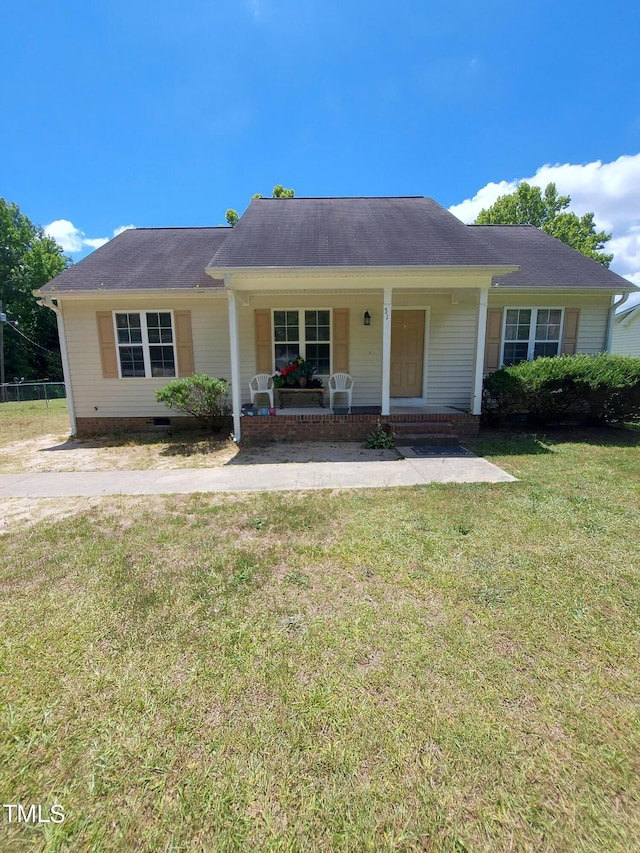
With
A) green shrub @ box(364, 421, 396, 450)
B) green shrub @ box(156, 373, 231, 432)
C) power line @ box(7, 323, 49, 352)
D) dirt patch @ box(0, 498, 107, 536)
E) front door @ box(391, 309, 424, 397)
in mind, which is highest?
power line @ box(7, 323, 49, 352)

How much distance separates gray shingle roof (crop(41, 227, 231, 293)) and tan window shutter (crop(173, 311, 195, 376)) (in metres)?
0.70

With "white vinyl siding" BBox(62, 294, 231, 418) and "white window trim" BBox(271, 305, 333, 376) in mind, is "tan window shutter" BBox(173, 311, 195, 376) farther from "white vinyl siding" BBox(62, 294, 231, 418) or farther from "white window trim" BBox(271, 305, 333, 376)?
"white window trim" BBox(271, 305, 333, 376)

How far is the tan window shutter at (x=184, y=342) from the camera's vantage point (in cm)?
845

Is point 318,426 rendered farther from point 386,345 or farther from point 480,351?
point 480,351

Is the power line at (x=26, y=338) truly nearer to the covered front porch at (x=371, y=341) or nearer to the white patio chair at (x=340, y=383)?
the covered front porch at (x=371, y=341)

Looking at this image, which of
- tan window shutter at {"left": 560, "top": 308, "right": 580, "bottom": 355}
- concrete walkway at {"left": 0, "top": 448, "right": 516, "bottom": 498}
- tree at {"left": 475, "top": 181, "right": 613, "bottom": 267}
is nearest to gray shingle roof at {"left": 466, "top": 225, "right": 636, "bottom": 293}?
tan window shutter at {"left": 560, "top": 308, "right": 580, "bottom": 355}

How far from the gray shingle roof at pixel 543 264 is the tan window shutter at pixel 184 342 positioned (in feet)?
22.5

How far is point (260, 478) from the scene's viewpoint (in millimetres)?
5391

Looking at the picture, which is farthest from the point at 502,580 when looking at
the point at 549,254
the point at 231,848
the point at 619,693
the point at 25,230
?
the point at 25,230

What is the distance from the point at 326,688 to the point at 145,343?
Result: 8.33 m

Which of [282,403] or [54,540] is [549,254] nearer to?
[282,403]

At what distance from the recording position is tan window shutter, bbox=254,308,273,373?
855 cm

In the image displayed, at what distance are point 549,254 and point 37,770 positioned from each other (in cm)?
1249

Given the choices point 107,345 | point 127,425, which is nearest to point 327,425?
point 127,425
